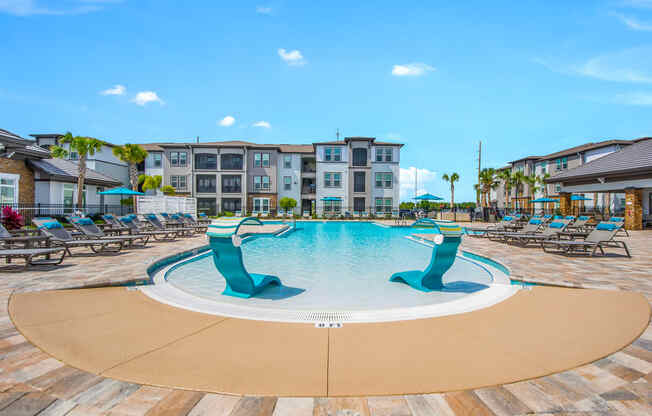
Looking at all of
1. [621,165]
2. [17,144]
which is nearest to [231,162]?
[17,144]

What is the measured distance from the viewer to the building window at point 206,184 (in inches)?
1455

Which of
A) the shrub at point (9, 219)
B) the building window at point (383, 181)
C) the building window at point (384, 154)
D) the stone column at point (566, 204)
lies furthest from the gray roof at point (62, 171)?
the stone column at point (566, 204)

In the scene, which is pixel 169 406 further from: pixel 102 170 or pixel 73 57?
pixel 102 170

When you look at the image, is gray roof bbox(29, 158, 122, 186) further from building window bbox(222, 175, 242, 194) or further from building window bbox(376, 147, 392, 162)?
building window bbox(376, 147, 392, 162)

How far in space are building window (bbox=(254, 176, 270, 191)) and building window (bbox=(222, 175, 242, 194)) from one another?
188 cm

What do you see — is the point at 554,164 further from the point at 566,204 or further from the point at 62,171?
the point at 62,171

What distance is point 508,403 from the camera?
2.14 m

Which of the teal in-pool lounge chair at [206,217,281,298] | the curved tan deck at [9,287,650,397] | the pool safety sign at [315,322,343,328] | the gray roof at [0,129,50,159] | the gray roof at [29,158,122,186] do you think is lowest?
the pool safety sign at [315,322,343,328]

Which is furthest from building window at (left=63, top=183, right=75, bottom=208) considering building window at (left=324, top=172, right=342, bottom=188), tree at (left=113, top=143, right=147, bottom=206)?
building window at (left=324, top=172, right=342, bottom=188)

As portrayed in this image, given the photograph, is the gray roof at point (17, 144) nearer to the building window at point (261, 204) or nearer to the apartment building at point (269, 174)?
the apartment building at point (269, 174)

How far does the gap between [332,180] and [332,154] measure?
123 inches

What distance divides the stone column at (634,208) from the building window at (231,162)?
34.7 m

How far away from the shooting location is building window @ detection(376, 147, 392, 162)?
36500 millimetres

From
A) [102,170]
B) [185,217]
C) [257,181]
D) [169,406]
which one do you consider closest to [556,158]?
[257,181]
